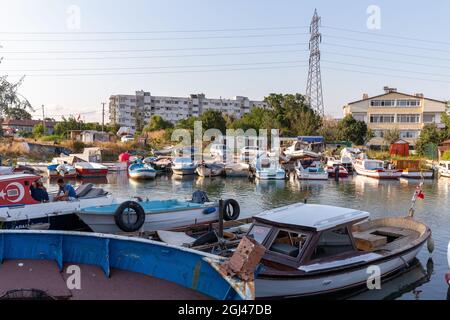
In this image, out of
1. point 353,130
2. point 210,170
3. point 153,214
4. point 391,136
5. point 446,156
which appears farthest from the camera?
point 353,130

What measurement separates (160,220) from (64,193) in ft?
14.5

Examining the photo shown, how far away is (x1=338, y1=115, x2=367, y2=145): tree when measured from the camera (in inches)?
2677

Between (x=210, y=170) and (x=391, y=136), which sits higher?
(x=391, y=136)

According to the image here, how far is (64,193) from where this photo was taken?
1694 centimetres

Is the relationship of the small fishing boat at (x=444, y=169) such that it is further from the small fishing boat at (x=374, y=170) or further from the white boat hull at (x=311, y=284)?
the white boat hull at (x=311, y=284)

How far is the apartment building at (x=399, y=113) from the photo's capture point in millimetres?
71688

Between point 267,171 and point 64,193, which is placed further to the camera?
point 267,171

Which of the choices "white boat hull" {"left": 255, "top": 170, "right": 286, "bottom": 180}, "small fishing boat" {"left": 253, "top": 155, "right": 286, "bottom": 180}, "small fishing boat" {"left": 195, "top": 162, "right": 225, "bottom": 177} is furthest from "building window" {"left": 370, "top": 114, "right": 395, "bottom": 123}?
"small fishing boat" {"left": 195, "top": 162, "right": 225, "bottom": 177}

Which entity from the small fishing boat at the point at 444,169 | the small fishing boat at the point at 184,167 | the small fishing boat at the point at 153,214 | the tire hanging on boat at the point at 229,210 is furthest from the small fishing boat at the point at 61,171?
the small fishing boat at the point at 444,169

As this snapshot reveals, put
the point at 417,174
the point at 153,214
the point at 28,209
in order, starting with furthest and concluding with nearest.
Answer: the point at 417,174 < the point at 153,214 < the point at 28,209

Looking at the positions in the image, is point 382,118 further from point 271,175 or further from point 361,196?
point 361,196

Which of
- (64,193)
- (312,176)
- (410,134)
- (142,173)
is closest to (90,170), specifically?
(142,173)

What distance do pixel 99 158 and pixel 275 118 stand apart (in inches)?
1438

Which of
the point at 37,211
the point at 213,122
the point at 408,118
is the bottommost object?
the point at 37,211
